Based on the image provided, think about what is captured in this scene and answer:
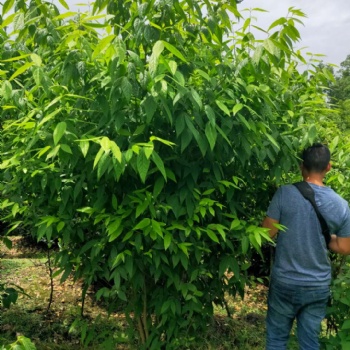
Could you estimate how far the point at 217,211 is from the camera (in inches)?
101

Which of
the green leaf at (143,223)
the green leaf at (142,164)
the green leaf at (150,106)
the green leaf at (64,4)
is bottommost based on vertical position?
the green leaf at (143,223)

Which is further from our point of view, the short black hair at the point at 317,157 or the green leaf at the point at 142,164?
the short black hair at the point at 317,157

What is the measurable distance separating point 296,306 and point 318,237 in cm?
45

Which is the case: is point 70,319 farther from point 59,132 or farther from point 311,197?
point 59,132

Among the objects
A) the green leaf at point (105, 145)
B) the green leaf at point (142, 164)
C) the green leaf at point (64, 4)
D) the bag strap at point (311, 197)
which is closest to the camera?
the green leaf at point (105, 145)

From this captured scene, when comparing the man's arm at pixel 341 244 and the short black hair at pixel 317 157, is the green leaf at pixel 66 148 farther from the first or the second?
the man's arm at pixel 341 244

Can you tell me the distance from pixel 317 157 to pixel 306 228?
44 cm

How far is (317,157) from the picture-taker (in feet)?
8.73

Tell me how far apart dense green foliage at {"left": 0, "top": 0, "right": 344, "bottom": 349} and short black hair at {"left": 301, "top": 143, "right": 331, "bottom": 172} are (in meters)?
0.10

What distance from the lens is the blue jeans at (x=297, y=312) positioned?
2.66 metres

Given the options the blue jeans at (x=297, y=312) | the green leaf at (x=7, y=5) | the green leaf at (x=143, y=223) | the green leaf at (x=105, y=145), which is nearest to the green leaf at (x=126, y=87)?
the green leaf at (x=105, y=145)

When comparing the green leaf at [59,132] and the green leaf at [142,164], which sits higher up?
the green leaf at [59,132]

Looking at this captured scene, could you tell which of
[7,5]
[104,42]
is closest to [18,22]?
[7,5]

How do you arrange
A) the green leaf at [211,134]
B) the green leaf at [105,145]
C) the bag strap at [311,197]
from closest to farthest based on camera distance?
the green leaf at [105,145] < the green leaf at [211,134] < the bag strap at [311,197]
